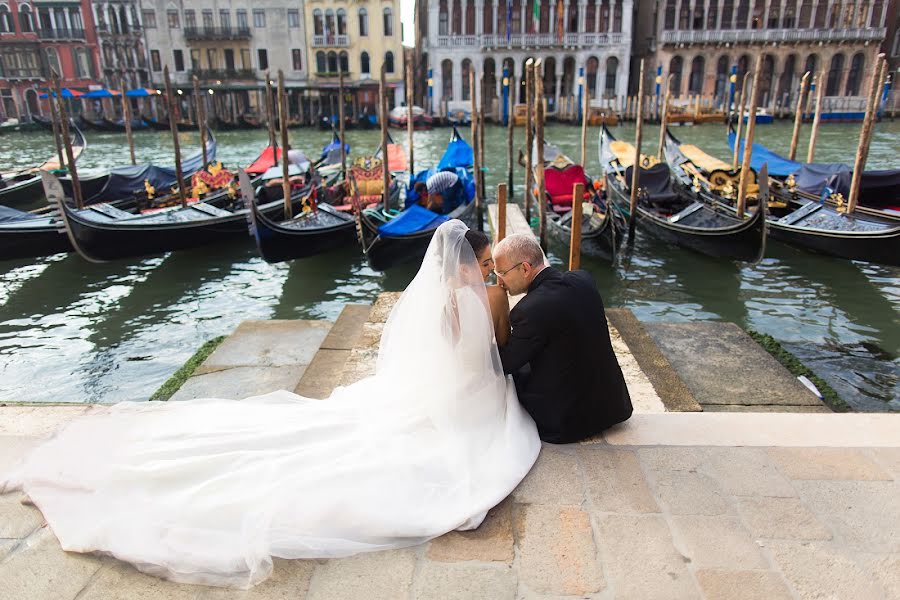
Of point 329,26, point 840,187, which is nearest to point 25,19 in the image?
point 329,26

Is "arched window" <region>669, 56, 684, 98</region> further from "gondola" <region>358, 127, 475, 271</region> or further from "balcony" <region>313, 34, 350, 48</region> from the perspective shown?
"gondola" <region>358, 127, 475, 271</region>

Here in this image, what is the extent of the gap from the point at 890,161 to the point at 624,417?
1681 centimetres

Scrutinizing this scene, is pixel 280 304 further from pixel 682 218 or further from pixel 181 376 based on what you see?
pixel 682 218

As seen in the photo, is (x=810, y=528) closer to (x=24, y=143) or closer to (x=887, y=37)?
(x=24, y=143)

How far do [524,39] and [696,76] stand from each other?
8220 mm

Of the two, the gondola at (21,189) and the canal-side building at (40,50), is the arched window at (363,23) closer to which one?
the canal-side building at (40,50)

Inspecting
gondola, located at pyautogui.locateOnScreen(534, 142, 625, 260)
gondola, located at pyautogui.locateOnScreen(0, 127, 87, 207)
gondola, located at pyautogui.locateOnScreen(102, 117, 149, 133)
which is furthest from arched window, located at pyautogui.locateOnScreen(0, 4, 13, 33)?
gondola, located at pyautogui.locateOnScreen(534, 142, 625, 260)

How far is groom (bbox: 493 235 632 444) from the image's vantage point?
175cm

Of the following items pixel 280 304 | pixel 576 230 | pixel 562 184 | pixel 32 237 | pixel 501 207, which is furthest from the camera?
pixel 562 184

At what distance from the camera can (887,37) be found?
27.8 meters

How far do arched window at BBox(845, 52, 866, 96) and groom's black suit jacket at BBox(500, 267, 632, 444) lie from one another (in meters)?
32.5

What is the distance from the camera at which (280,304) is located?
6.02 metres

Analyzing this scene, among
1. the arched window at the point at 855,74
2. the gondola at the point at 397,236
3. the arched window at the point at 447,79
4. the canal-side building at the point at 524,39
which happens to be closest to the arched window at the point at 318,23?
the canal-side building at the point at 524,39

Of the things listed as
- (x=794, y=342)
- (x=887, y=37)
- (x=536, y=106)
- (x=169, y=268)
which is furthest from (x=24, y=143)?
(x=887, y=37)
